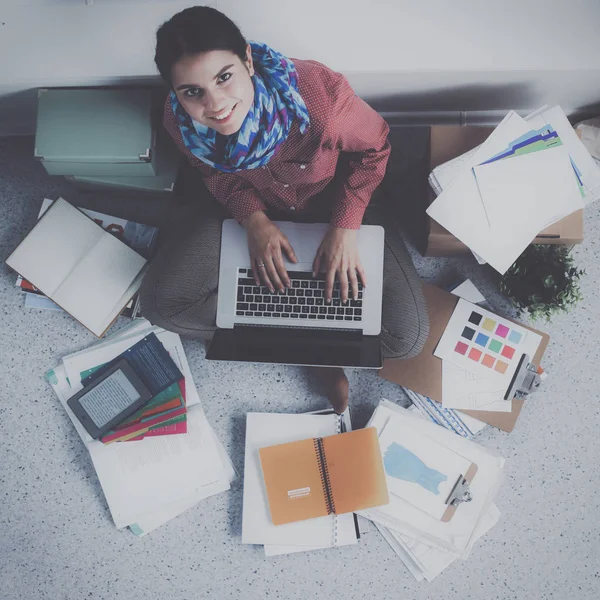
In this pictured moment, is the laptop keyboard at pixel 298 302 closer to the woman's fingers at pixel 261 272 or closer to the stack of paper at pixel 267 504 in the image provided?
the woman's fingers at pixel 261 272

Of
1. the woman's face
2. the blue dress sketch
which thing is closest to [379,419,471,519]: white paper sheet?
the blue dress sketch

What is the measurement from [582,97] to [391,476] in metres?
1.03

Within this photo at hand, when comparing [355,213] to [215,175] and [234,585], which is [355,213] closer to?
[215,175]

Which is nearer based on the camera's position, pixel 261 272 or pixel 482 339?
pixel 261 272

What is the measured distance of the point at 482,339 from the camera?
1.36 metres

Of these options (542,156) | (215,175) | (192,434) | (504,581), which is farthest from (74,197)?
(504,581)

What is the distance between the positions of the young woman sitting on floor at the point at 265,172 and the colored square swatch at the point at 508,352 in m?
0.26

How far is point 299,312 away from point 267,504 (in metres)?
0.54

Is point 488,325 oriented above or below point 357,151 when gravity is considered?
below

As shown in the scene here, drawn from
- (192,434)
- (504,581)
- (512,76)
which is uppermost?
(512,76)

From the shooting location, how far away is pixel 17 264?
135 centimetres

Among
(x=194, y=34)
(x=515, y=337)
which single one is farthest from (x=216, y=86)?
(x=515, y=337)

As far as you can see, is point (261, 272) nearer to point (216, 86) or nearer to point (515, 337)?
point (216, 86)

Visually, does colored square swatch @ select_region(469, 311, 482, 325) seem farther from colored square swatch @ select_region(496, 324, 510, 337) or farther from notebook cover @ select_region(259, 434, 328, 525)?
notebook cover @ select_region(259, 434, 328, 525)
